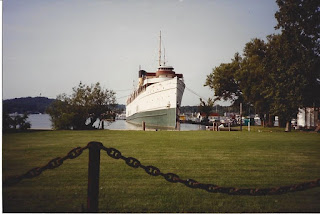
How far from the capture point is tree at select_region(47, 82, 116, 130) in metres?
12.0

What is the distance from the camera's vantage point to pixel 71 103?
1247 centimetres

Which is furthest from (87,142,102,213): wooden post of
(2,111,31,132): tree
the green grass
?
(2,111,31,132): tree

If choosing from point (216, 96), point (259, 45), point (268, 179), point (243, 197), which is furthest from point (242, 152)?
point (216, 96)

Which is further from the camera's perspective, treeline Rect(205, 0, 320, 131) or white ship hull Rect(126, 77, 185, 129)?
white ship hull Rect(126, 77, 185, 129)

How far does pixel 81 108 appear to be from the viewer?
496 inches

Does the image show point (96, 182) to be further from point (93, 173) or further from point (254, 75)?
point (254, 75)

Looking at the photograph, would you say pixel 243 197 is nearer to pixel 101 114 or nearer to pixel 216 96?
pixel 101 114

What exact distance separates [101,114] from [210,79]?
1164cm

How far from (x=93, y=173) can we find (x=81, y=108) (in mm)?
10843

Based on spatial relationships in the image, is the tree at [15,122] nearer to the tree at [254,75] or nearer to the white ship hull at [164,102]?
the tree at [254,75]

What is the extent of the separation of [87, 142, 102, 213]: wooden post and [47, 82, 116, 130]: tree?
399 inches

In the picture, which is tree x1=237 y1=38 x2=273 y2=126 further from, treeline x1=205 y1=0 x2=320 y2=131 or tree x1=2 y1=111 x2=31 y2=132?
tree x1=2 y1=111 x2=31 y2=132

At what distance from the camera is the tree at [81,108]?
1198 cm

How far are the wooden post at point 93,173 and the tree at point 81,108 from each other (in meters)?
10.1
